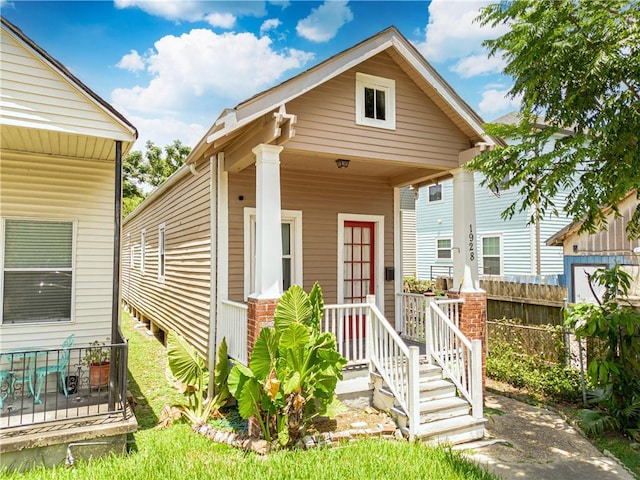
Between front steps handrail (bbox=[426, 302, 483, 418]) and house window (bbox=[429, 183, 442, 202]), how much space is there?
45.1ft

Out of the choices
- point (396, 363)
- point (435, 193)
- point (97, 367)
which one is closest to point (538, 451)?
point (396, 363)

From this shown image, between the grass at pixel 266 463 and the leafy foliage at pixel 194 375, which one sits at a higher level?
the leafy foliage at pixel 194 375

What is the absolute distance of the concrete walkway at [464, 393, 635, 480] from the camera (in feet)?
15.7

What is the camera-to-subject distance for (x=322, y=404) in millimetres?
5465

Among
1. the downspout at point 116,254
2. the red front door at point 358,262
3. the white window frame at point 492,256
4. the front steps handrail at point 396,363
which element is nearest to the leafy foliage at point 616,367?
the front steps handrail at point 396,363

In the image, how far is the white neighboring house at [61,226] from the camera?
18.2 ft

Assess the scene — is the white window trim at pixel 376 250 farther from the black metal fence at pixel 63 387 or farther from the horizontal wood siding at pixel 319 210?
the black metal fence at pixel 63 387

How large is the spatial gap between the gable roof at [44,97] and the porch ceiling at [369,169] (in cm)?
301

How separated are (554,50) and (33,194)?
Answer: 7452mm

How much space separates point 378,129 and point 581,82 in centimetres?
281

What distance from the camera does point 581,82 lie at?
197 inches

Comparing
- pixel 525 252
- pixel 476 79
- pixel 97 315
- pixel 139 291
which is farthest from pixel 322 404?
pixel 525 252

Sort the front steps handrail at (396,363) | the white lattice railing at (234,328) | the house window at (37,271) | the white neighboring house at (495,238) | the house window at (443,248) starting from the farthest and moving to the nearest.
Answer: the house window at (443,248)
the white neighboring house at (495,238)
the white lattice railing at (234,328)
the house window at (37,271)
the front steps handrail at (396,363)

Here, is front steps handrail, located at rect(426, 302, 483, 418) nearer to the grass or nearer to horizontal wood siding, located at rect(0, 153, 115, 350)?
the grass
